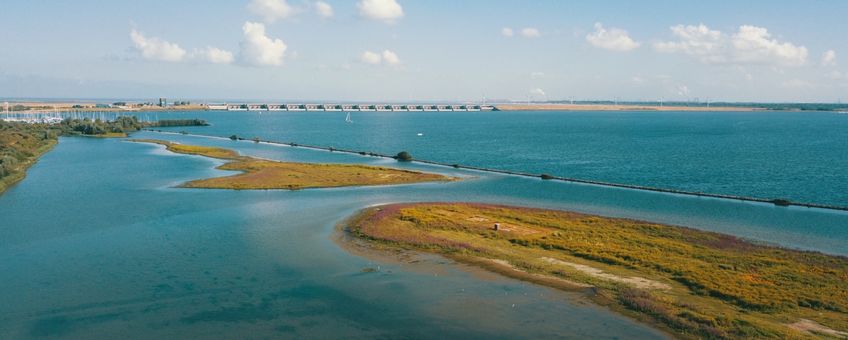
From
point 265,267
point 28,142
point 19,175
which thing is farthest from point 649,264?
point 28,142

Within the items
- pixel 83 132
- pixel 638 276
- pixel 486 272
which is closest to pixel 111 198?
pixel 486 272

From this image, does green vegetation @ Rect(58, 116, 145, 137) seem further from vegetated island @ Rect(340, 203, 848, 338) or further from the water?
vegetated island @ Rect(340, 203, 848, 338)

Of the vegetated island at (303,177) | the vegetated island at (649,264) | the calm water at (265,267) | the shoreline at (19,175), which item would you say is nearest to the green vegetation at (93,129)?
the shoreline at (19,175)

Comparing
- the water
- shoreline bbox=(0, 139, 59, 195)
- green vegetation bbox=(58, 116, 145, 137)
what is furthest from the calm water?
green vegetation bbox=(58, 116, 145, 137)

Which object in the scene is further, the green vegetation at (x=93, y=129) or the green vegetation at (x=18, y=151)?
the green vegetation at (x=93, y=129)

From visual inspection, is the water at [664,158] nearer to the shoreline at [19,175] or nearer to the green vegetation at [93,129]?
the green vegetation at [93,129]

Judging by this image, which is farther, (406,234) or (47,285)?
(406,234)

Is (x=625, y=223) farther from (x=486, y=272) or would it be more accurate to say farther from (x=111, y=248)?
(x=111, y=248)
